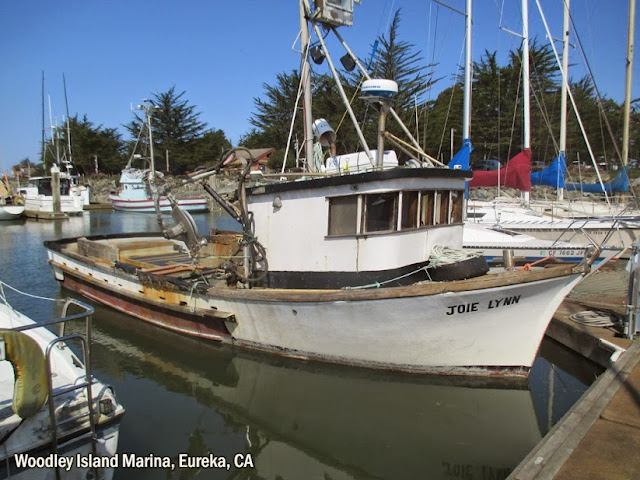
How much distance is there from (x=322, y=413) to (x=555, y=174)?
16090mm

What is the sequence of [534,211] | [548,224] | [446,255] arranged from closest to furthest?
[446,255]
[548,224]
[534,211]

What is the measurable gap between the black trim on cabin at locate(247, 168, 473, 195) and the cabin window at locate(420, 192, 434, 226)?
351 mm

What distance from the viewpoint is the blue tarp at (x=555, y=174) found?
18144 mm

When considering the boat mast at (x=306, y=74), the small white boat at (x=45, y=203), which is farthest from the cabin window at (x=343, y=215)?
the small white boat at (x=45, y=203)

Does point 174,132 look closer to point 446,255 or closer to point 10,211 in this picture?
point 10,211

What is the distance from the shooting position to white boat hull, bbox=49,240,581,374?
6.39 m

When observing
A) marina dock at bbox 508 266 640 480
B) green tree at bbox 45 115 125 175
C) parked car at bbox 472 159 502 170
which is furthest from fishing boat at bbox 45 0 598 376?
green tree at bbox 45 115 125 175

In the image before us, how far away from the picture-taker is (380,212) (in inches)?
280

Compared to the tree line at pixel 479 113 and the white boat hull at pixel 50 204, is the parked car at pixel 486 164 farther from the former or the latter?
the white boat hull at pixel 50 204

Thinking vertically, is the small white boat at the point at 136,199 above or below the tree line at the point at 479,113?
below

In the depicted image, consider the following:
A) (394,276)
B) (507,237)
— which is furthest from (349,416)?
(507,237)

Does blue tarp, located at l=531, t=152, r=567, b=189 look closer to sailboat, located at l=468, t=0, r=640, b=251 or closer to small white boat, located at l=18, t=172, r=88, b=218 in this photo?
sailboat, located at l=468, t=0, r=640, b=251

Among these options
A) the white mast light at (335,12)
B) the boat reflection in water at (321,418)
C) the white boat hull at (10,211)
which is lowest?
the boat reflection in water at (321,418)

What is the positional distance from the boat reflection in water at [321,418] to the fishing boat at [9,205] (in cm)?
3385
